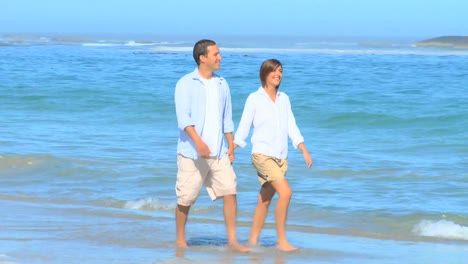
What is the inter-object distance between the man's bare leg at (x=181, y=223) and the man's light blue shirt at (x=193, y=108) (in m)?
0.49

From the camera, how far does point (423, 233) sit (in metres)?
8.31

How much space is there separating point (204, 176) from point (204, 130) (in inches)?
Answer: 13.2

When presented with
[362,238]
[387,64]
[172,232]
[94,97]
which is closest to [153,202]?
[172,232]

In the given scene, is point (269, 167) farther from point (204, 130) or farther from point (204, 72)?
point (204, 72)

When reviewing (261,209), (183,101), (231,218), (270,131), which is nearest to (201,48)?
(183,101)

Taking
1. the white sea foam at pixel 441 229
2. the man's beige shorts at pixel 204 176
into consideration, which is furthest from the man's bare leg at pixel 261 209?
the white sea foam at pixel 441 229

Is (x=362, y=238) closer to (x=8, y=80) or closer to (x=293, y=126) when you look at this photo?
(x=293, y=126)

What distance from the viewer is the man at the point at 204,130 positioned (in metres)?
6.61

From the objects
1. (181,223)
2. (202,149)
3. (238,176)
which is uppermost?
(202,149)

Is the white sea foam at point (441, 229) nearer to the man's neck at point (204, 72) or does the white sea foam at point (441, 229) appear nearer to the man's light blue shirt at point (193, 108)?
the man's light blue shirt at point (193, 108)

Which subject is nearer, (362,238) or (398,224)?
(362,238)

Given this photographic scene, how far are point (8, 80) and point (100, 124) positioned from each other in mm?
9411

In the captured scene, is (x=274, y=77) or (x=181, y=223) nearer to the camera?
(x=274, y=77)

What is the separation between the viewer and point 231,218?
692 cm
